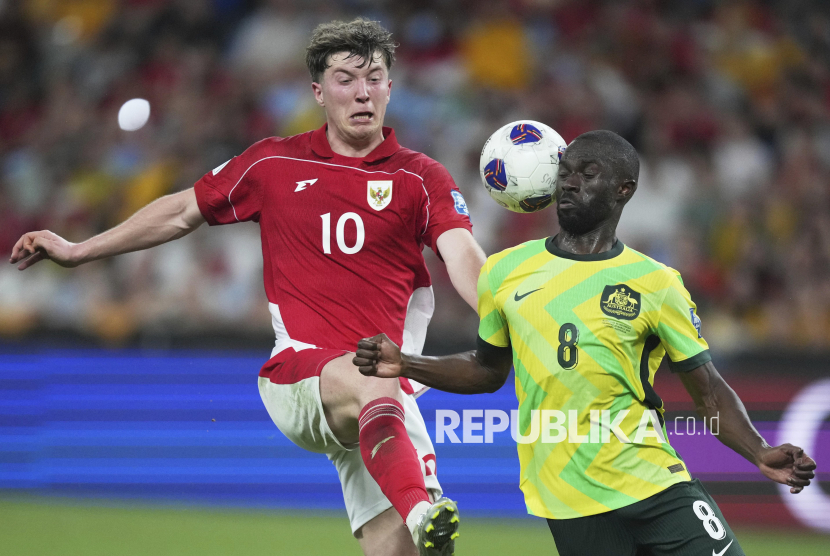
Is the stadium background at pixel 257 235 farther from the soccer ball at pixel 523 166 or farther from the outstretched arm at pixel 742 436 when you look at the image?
the outstretched arm at pixel 742 436

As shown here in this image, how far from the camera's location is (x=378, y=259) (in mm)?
4523

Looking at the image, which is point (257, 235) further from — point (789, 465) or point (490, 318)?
point (789, 465)

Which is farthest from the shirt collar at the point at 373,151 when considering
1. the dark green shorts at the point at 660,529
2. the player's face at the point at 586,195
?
the dark green shorts at the point at 660,529

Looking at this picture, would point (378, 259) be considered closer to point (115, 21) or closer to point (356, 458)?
point (356, 458)

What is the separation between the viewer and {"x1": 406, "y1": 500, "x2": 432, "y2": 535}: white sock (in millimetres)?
3665

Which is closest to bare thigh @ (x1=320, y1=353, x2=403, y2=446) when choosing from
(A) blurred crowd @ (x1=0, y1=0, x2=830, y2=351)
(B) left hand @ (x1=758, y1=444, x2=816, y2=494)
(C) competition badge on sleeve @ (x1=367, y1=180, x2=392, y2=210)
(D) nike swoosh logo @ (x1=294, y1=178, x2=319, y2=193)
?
(C) competition badge on sleeve @ (x1=367, y1=180, x2=392, y2=210)

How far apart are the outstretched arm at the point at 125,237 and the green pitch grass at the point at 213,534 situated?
8.74 ft

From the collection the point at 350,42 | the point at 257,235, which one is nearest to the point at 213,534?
the point at 257,235

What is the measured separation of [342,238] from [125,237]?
40.5 inches

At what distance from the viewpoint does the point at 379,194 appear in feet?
14.8

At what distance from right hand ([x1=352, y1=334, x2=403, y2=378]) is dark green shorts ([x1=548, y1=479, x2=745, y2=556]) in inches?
29.6

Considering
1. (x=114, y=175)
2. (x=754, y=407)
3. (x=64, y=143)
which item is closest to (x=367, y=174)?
(x=754, y=407)

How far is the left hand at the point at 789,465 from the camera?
3246mm

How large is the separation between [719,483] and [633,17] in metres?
4.77
